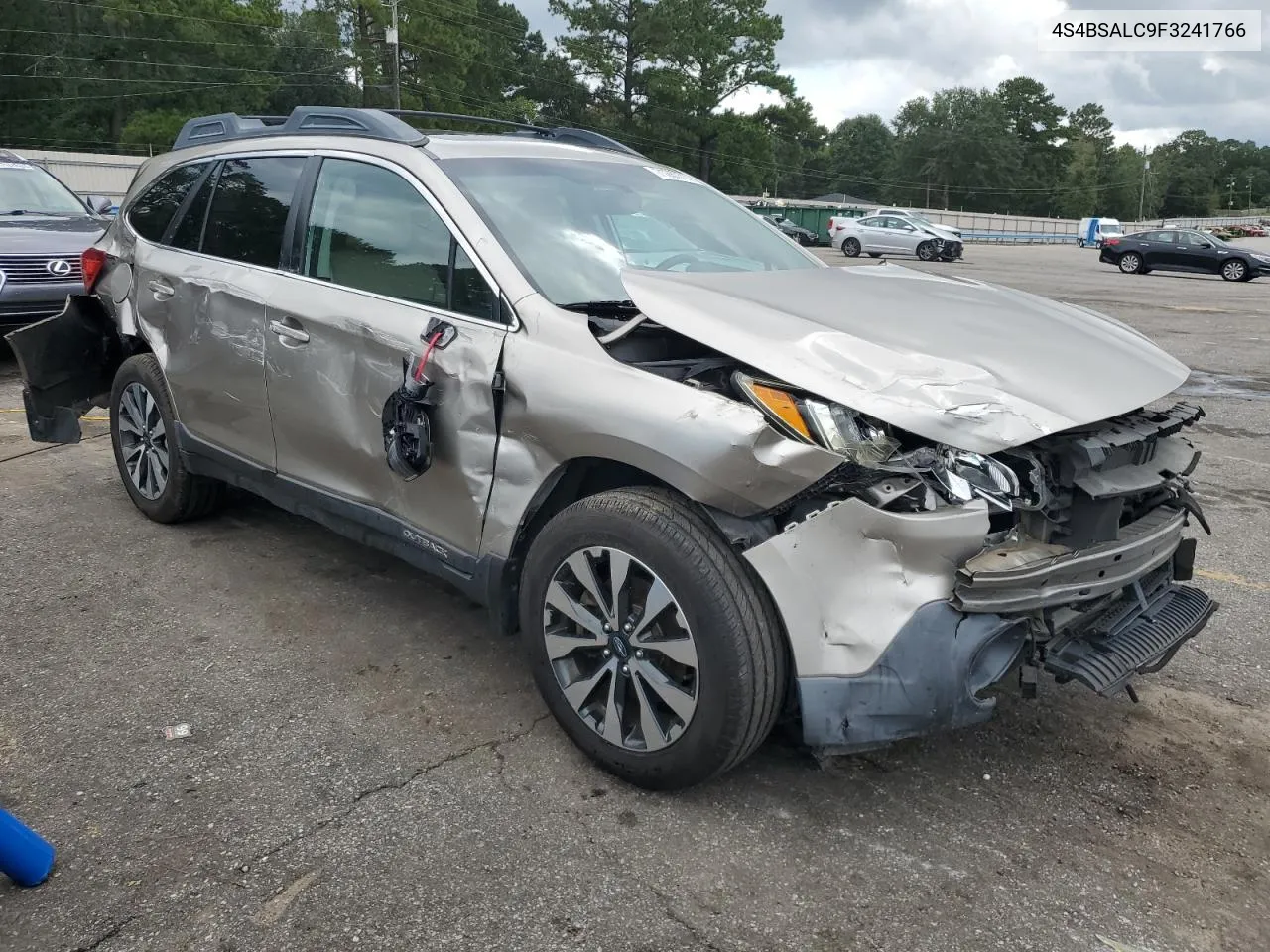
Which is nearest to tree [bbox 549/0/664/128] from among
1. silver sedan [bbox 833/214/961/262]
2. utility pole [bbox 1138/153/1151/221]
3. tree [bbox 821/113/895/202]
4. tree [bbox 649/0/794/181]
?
tree [bbox 649/0/794/181]

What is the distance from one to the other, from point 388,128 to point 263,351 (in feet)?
3.17

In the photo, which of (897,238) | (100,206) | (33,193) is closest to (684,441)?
(33,193)

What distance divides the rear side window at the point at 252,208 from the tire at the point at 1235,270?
99.2ft

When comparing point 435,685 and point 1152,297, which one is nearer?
point 435,685

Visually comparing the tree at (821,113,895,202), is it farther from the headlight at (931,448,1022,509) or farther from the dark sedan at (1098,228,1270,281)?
the headlight at (931,448,1022,509)

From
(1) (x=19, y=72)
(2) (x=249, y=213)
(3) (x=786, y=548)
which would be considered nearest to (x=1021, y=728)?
(3) (x=786, y=548)

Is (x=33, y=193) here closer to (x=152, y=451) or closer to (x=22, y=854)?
(x=152, y=451)

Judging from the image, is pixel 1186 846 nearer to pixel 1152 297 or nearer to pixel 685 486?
pixel 685 486

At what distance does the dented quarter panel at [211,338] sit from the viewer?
154 inches

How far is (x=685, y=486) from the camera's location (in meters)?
2.56

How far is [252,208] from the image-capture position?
4.10m

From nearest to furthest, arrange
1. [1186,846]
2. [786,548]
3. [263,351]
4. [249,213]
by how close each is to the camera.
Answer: [786,548] < [1186,846] < [263,351] < [249,213]

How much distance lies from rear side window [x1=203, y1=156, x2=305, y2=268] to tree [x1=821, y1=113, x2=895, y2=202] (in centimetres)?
11543

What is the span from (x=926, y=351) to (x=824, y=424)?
1.42 feet
